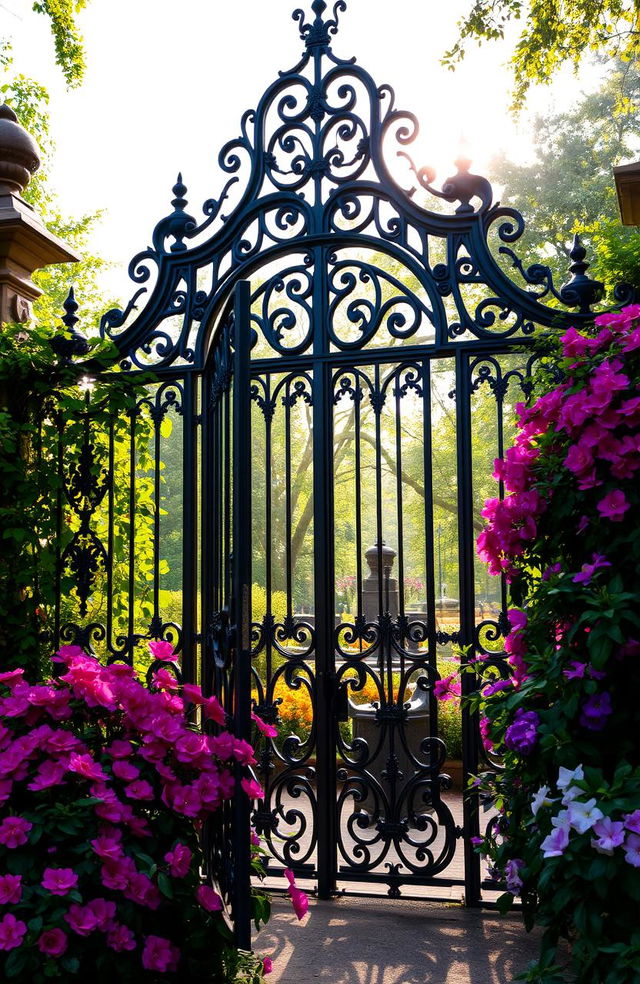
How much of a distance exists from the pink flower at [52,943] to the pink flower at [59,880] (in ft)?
0.36

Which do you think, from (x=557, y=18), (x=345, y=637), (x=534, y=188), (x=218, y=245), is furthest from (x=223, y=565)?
(x=534, y=188)

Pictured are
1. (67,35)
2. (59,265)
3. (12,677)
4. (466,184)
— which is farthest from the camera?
(59,265)

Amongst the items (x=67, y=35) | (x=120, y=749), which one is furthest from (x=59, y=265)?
(x=120, y=749)

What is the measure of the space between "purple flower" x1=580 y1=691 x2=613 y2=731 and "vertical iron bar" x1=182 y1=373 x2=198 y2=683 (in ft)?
7.10

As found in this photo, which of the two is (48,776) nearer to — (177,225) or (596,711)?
(596,711)

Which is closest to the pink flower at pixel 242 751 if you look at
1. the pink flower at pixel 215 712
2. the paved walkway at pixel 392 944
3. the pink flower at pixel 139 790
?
the pink flower at pixel 215 712

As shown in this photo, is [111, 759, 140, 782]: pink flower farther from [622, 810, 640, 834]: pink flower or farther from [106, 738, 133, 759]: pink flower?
[622, 810, 640, 834]: pink flower

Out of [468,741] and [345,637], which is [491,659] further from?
Result: [345,637]

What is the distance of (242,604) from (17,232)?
2502 millimetres

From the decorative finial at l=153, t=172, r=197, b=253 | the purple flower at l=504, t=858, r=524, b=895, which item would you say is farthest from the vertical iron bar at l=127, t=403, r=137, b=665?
the purple flower at l=504, t=858, r=524, b=895

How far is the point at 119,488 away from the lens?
4855mm

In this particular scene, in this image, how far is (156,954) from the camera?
Answer: 8.61 feet

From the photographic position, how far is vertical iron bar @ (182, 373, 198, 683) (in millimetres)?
4246

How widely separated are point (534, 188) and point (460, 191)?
48.8 ft
